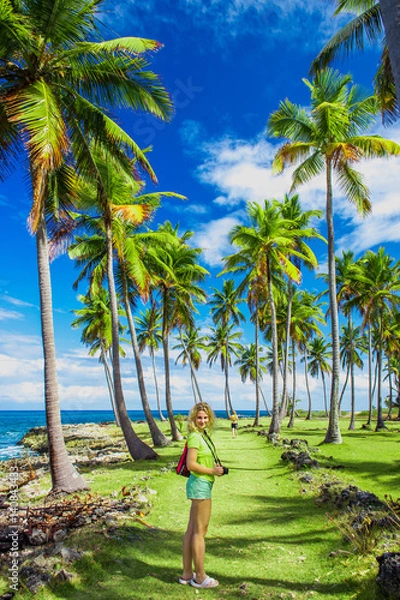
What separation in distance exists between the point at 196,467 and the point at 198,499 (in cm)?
37

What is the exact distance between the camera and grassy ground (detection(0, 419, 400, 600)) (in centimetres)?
434

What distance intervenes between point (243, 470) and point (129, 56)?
1255 centimetres

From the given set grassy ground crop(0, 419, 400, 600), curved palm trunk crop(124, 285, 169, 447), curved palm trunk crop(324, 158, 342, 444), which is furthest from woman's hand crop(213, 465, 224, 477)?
curved palm trunk crop(324, 158, 342, 444)

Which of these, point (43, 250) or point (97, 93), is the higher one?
point (97, 93)

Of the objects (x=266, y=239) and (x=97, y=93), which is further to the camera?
(x=266, y=239)

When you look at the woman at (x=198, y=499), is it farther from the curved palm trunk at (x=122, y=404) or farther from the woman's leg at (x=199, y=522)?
the curved palm trunk at (x=122, y=404)

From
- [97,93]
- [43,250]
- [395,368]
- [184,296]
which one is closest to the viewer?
[43,250]

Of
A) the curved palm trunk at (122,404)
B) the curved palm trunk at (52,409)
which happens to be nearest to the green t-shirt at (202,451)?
the curved palm trunk at (52,409)

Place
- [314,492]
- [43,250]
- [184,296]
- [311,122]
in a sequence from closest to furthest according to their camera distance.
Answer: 1. [314,492]
2. [43,250]
3. [311,122]
4. [184,296]

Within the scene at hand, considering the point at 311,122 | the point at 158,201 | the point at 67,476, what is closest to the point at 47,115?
the point at 67,476

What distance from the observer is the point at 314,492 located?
8.54 metres

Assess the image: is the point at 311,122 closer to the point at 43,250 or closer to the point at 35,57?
the point at 35,57

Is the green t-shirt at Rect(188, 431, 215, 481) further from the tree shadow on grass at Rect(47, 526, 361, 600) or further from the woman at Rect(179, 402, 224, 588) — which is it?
the tree shadow on grass at Rect(47, 526, 361, 600)

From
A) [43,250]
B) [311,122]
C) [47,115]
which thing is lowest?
[43,250]
